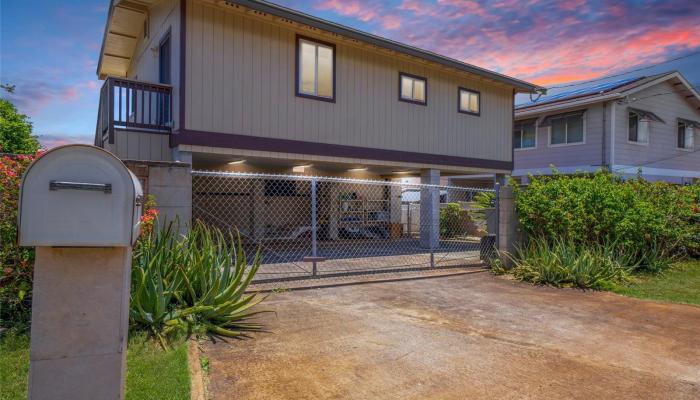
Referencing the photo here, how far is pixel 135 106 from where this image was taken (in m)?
8.94

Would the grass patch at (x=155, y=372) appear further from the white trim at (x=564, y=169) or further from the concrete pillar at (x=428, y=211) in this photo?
the white trim at (x=564, y=169)

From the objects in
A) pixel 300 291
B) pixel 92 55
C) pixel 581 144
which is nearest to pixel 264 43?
pixel 300 291

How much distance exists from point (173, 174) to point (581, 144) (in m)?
17.1

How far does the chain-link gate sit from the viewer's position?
10.5 meters

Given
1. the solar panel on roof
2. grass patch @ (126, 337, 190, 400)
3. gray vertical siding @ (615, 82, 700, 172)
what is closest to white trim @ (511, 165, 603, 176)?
gray vertical siding @ (615, 82, 700, 172)

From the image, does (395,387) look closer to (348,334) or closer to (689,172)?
(348,334)

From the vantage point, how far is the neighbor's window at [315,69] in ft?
34.8

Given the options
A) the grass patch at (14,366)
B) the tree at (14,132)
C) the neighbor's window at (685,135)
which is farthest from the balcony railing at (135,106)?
the neighbor's window at (685,135)

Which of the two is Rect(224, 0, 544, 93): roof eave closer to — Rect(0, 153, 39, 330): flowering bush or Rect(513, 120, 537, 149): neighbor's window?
Rect(513, 120, 537, 149): neighbor's window

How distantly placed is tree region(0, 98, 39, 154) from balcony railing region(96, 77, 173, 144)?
9.02m

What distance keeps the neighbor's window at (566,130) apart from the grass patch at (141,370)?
18633 millimetres

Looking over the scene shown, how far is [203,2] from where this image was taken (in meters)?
8.93

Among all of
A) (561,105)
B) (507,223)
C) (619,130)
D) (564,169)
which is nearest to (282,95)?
(507,223)

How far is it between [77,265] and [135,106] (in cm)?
751
